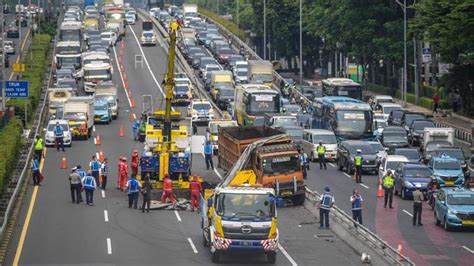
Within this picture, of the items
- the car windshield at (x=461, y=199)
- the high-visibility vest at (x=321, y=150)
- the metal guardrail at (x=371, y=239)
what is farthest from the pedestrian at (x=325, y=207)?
the high-visibility vest at (x=321, y=150)

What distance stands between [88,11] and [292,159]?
137969 millimetres

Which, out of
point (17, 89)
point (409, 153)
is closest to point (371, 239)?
point (409, 153)

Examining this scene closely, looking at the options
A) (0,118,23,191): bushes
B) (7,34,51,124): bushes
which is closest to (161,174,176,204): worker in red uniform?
(0,118,23,191): bushes

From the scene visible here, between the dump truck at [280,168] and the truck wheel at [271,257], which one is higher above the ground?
the dump truck at [280,168]

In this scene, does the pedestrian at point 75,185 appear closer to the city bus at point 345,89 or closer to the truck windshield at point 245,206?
the truck windshield at point 245,206

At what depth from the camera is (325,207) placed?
165 feet

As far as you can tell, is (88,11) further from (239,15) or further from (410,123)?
(410,123)

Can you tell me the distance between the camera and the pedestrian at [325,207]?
164 ft

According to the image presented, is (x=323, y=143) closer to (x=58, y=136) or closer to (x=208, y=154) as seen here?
(x=208, y=154)

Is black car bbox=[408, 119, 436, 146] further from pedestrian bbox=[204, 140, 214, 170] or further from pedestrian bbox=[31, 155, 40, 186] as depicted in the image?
pedestrian bbox=[31, 155, 40, 186]

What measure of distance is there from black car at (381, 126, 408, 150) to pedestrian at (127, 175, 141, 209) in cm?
2437

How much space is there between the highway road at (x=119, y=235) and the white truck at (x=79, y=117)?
13.8 meters

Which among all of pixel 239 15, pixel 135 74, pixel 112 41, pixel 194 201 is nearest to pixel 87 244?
pixel 194 201

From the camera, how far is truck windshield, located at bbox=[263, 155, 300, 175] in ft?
182
